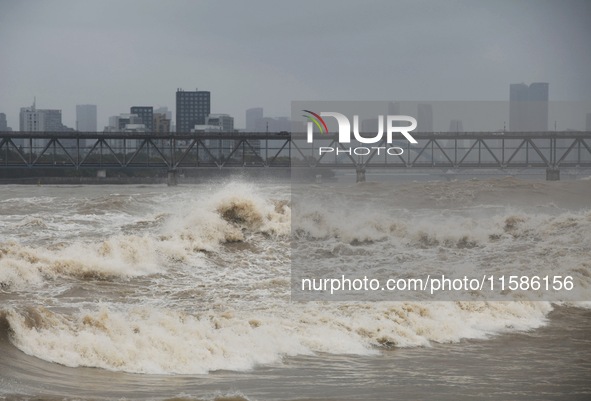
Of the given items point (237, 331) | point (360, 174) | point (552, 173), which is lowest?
point (237, 331)

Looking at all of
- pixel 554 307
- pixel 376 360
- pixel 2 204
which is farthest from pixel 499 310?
pixel 2 204

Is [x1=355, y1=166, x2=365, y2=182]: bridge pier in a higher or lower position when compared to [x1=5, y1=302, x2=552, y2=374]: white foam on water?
higher

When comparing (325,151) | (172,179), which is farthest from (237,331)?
(172,179)

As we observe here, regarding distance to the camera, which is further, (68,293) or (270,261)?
(270,261)

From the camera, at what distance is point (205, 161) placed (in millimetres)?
60219

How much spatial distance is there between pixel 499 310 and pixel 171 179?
43.9 meters

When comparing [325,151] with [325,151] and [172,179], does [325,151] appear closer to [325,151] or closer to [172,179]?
[325,151]

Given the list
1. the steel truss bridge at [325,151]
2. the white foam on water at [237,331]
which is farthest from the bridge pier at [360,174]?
the white foam on water at [237,331]

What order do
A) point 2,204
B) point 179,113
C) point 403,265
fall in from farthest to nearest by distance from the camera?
point 179,113 < point 2,204 < point 403,265

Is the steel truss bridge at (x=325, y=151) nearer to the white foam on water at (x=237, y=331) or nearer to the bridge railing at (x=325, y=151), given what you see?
the bridge railing at (x=325, y=151)

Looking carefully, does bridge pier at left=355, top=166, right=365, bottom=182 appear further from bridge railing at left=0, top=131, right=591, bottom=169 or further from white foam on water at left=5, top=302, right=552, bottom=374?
white foam on water at left=5, top=302, right=552, bottom=374

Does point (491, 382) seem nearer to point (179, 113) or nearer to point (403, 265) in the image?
point (403, 265)

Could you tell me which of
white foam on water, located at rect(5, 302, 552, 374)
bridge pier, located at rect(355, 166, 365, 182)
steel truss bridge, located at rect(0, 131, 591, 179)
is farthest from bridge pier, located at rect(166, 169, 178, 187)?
white foam on water, located at rect(5, 302, 552, 374)

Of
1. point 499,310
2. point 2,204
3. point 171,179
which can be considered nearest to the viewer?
point 499,310
